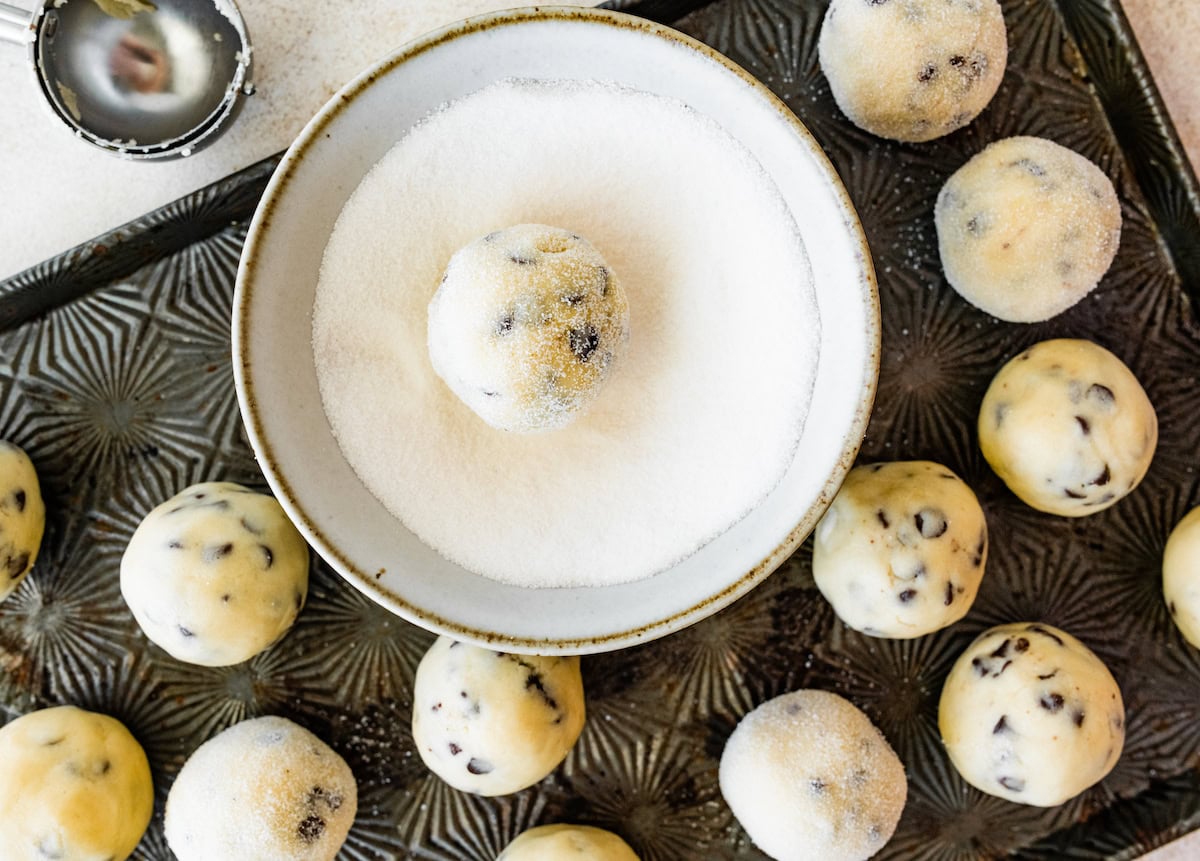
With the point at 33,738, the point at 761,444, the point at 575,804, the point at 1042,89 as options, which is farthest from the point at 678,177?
the point at 33,738

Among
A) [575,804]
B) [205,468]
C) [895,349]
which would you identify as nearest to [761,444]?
[895,349]

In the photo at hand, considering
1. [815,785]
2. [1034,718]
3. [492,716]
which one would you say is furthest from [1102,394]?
[492,716]

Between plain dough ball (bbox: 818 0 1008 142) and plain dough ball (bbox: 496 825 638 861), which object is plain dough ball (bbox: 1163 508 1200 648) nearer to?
plain dough ball (bbox: 818 0 1008 142)

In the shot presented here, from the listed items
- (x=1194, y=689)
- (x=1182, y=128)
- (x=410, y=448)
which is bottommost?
(x=1194, y=689)

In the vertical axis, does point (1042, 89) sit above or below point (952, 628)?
above

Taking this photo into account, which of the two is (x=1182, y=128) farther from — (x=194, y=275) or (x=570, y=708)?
(x=194, y=275)

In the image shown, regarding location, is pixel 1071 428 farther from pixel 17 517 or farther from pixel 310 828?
pixel 17 517

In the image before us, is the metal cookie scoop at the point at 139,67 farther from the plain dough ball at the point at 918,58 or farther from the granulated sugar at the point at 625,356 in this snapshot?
the plain dough ball at the point at 918,58

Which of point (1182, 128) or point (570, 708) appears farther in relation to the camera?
point (1182, 128)
